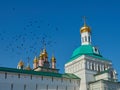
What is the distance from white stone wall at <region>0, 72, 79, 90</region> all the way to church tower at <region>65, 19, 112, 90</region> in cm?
174

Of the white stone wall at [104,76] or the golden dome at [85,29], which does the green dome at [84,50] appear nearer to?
the golden dome at [85,29]

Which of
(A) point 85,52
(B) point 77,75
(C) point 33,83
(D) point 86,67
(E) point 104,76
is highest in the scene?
(A) point 85,52

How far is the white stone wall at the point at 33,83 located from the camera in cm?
3228

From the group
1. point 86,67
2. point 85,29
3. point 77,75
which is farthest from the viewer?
point 85,29

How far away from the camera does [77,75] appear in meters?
39.8

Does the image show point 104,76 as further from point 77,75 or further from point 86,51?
point 86,51

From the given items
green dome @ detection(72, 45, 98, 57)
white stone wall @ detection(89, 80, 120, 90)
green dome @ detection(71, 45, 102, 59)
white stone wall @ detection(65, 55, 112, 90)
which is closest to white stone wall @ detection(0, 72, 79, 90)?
white stone wall @ detection(65, 55, 112, 90)

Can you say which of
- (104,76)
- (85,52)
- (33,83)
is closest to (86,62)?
(85,52)

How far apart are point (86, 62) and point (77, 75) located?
2.72 meters

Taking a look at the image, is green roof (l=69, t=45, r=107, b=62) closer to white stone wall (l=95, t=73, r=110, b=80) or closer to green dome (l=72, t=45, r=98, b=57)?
green dome (l=72, t=45, r=98, b=57)

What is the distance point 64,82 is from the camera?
37281mm

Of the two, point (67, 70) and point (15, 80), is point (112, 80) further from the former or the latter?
point (15, 80)

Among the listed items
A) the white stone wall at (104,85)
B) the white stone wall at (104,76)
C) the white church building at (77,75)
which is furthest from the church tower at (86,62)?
the white stone wall at (104,85)

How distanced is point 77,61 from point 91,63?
7.97ft
